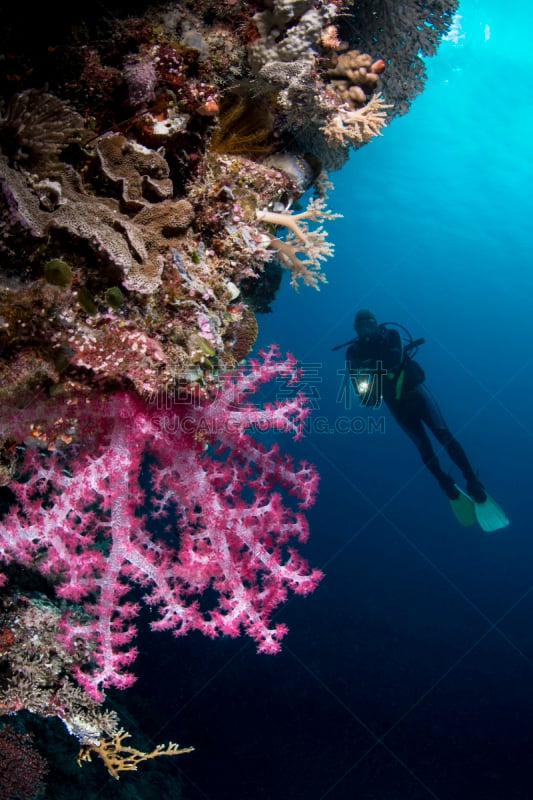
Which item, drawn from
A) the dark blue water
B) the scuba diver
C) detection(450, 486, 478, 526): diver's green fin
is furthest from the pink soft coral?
detection(450, 486, 478, 526): diver's green fin

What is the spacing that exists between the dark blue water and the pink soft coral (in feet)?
4.85

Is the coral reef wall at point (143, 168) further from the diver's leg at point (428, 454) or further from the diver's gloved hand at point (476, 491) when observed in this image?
the diver's gloved hand at point (476, 491)

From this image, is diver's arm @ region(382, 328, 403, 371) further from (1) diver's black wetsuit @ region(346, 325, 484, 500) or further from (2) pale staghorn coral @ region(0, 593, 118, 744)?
(2) pale staghorn coral @ region(0, 593, 118, 744)

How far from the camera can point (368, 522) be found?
37594 millimetres

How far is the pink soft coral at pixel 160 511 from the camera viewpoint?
302 centimetres

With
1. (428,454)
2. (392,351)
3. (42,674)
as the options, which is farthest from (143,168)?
(428,454)

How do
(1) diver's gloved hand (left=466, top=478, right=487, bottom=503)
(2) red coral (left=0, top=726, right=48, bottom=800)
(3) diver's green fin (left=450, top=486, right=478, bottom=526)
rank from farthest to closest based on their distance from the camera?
1. (3) diver's green fin (left=450, top=486, right=478, bottom=526)
2. (1) diver's gloved hand (left=466, top=478, right=487, bottom=503)
3. (2) red coral (left=0, top=726, right=48, bottom=800)

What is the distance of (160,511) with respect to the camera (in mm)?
3623

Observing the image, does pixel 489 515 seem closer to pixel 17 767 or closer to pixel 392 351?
pixel 392 351

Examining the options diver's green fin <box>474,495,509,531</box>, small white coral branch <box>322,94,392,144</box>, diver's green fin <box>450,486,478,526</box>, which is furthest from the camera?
diver's green fin <box>450,486,478,526</box>

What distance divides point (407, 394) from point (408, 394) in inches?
1.0

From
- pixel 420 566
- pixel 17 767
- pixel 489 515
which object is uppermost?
pixel 17 767

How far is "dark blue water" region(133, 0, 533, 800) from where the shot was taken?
11555mm

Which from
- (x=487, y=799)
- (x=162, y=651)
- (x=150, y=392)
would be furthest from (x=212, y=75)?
(x=487, y=799)
